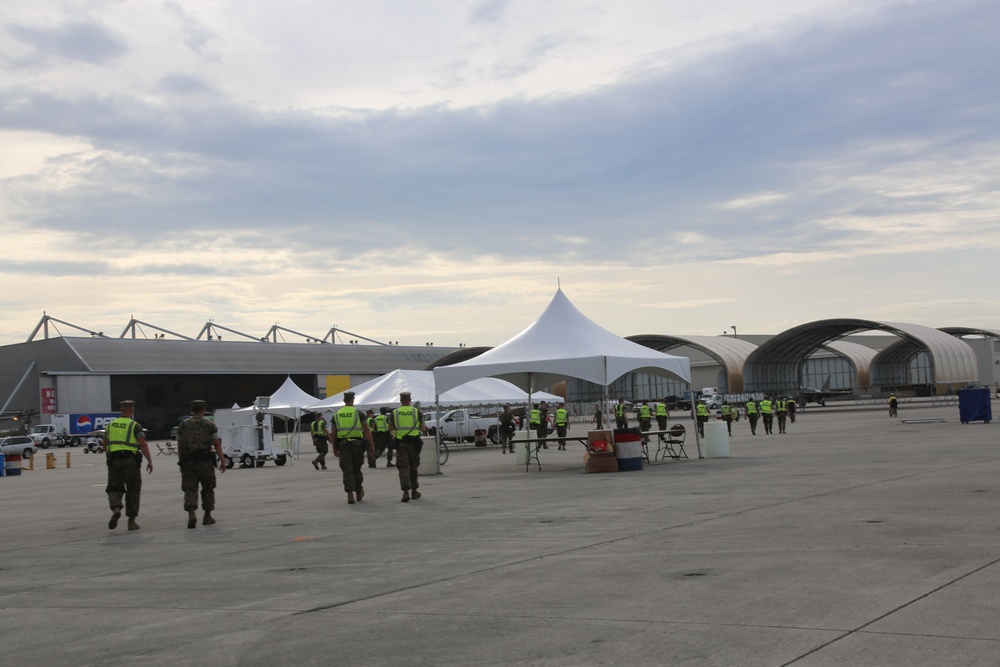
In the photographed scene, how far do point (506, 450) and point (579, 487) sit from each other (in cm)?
1826

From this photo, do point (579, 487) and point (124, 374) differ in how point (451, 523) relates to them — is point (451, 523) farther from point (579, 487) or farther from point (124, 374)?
point (124, 374)

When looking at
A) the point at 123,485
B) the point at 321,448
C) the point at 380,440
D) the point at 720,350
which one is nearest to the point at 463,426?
the point at 321,448

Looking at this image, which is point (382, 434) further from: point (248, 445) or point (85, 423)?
point (85, 423)

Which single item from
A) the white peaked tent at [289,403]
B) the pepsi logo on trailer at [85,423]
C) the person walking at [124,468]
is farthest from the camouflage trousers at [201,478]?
the pepsi logo on trailer at [85,423]

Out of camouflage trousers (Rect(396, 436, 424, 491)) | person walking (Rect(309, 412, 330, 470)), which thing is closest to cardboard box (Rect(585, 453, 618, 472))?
camouflage trousers (Rect(396, 436, 424, 491))

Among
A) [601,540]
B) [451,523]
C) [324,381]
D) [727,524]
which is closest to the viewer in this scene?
[601,540]

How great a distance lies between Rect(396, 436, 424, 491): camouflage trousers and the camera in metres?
15.9

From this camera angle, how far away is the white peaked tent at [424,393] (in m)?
35.7

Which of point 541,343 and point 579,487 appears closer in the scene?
point 579,487

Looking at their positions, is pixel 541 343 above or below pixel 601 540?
above

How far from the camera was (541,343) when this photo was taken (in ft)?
79.2

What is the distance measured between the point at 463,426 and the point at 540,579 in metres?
34.1

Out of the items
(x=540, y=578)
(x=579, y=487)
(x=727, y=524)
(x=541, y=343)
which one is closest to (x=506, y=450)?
(x=541, y=343)

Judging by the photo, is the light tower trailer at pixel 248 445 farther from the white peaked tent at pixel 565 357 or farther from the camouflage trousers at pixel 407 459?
Result: the camouflage trousers at pixel 407 459
